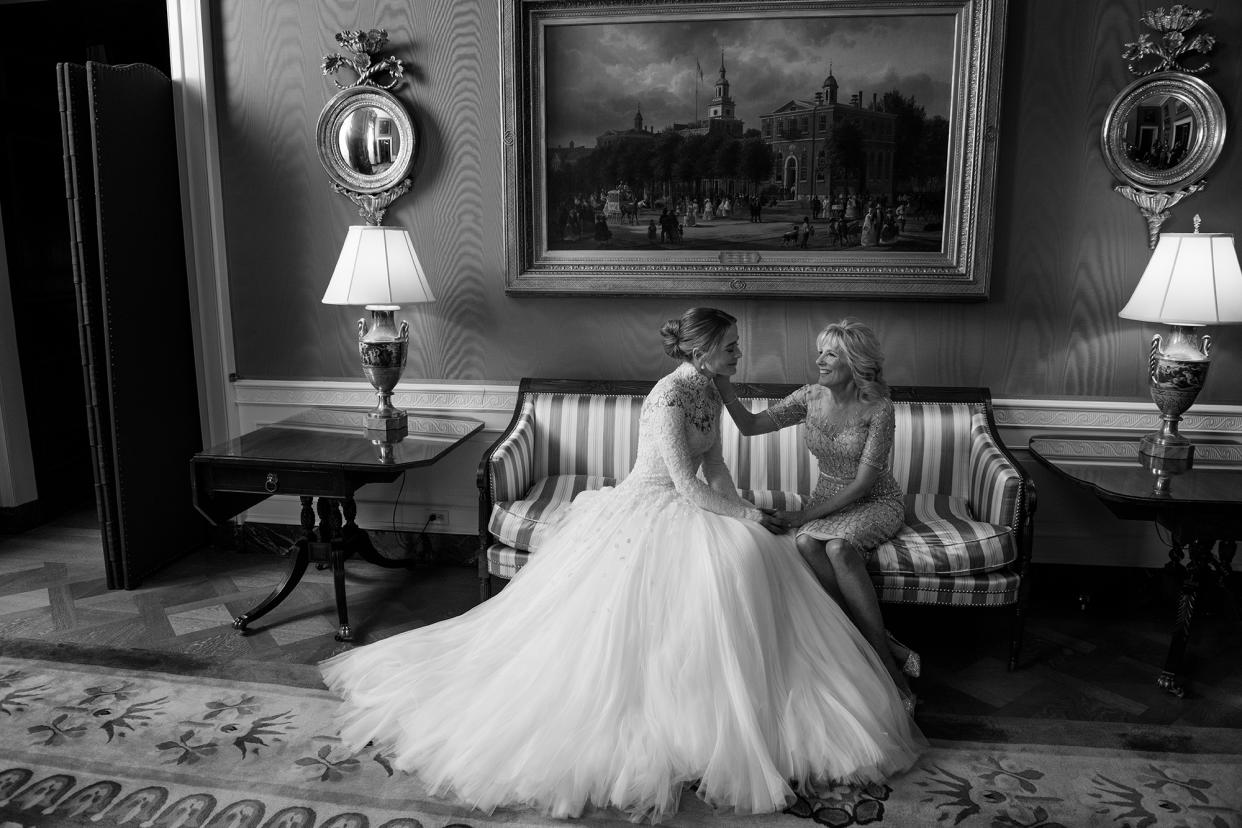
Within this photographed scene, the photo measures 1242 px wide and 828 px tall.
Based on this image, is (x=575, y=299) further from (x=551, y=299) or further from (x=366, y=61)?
(x=366, y=61)

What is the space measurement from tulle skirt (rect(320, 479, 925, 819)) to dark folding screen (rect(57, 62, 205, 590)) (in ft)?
5.62

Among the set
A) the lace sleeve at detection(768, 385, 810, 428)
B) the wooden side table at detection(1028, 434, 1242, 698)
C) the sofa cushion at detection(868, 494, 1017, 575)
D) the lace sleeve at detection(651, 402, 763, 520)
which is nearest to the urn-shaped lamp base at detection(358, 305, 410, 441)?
the lace sleeve at detection(651, 402, 763, 520)

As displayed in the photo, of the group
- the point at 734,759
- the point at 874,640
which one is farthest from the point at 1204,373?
the point at 734,759

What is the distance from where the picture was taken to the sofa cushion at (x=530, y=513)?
343 cm

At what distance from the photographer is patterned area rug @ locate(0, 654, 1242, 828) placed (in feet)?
8.21

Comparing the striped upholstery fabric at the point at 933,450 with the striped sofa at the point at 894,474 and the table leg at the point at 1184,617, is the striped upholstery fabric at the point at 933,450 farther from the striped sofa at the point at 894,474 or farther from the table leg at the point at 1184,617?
the table leg at the point at 1184,617

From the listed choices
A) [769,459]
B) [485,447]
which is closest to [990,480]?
[769,459]

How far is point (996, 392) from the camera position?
402cm

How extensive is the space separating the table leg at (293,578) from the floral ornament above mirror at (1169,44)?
12.4 feet

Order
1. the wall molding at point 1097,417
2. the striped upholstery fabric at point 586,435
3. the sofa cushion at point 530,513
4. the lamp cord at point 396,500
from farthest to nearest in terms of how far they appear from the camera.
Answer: the lamp cord at point 396,500 → the striped upholstery fabric at point 586,435 → the wall molding at point 1097,417 → the sofa cushion at point 530,513

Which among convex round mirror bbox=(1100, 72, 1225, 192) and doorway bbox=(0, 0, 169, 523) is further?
doorway bbox=(0, 0, 169, 523)

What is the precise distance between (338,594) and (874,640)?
2.05 m

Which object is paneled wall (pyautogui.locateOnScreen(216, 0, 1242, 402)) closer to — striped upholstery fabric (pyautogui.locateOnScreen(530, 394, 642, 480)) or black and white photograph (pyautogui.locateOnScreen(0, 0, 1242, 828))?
black and white photograph (pyautogui.locateOnScreen(0, 0, 1242, 828))

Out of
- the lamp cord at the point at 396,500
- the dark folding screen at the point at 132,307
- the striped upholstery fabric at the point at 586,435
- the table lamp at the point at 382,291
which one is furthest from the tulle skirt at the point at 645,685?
the dark folding screen at the point at 132,307
